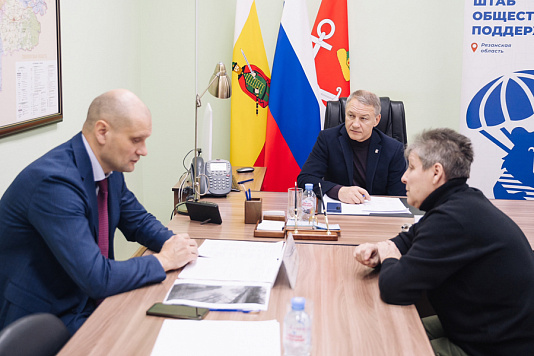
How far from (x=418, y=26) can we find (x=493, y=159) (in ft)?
3.83

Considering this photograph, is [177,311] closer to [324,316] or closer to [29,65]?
[324,316]

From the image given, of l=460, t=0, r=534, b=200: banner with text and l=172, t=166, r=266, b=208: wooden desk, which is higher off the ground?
l=460, t=0, r=534, b=200: banner with text

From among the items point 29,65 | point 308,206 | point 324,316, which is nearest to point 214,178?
point 308,206

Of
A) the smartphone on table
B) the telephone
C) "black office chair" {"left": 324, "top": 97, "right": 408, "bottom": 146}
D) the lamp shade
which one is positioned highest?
the lamp shade

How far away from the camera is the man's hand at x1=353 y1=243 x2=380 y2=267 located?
185 cm

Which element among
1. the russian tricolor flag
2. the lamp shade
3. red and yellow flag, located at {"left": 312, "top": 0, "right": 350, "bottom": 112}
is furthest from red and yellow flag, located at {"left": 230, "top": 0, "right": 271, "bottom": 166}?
the lamp shade

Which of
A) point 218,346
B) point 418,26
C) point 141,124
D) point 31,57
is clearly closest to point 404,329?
point 218,346

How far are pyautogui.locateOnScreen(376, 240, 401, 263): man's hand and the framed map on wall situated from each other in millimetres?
1618

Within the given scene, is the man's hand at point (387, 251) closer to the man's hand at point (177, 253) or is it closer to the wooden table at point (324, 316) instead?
the wooden table at point (324, 316)

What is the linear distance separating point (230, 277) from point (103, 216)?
20.1 inches

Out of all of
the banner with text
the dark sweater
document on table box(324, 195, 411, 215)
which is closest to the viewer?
the dark sweater

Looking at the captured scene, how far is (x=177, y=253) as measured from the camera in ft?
6.01

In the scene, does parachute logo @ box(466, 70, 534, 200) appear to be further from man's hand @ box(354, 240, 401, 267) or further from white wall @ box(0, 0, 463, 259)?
man's hand @ box(354, 240, 401, 267)

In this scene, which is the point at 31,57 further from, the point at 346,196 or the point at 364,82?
the point at 364,82
